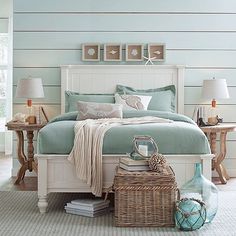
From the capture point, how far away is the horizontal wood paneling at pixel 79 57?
602 cm

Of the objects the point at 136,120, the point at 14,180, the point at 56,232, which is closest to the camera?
the point at 56,232

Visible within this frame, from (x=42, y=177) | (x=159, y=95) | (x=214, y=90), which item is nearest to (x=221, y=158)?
(x=214, y=90)

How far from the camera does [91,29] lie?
6016mm

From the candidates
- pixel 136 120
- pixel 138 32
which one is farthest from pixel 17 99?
pixel 136 120

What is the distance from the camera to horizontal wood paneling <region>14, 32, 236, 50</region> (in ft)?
19.7

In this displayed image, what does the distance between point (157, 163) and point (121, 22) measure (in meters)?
2.63

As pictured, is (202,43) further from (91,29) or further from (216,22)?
(91,29)

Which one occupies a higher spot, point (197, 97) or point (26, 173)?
point (197, 97)

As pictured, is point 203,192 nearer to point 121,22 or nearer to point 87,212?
point 87,212

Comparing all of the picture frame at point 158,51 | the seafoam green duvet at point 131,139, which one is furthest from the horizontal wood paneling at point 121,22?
the seafoam green duvet at point 131,139

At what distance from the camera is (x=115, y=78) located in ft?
19.5

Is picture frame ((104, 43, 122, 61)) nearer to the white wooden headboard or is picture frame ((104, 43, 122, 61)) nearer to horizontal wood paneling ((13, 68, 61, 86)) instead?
the white wooden headboard

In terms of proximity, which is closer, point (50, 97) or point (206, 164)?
point (206, 164)

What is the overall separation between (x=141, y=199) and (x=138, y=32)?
2721mm
